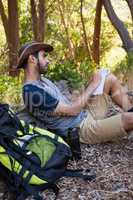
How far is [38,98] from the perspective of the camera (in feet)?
14.8

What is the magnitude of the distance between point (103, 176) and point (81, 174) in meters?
0.18

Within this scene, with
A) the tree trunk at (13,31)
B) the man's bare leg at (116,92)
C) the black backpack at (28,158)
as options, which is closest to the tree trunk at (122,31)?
the tree trunk at (13,31)

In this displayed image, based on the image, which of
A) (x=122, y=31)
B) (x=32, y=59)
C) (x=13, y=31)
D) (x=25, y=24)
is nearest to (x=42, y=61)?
(x=32, y=59)

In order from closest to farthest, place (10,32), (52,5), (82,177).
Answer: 1. (82,177)
2. (10,32)
3. (52,5)

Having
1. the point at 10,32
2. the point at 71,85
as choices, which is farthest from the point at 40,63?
the point at 10,32

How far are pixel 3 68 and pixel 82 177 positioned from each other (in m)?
10.3

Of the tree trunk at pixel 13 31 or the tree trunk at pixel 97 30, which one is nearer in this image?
the tree trunk at pixel 13 31

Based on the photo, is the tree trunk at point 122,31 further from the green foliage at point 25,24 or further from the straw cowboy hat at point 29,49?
the straw cowboy hat at point 29,49

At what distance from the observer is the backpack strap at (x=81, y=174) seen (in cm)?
410

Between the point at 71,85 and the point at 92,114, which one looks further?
the point at 71,85

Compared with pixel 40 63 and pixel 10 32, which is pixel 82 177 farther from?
pixel 10 32

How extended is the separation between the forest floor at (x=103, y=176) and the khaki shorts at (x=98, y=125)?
10 cm

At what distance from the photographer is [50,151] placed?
378cm

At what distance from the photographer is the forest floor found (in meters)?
3.84
